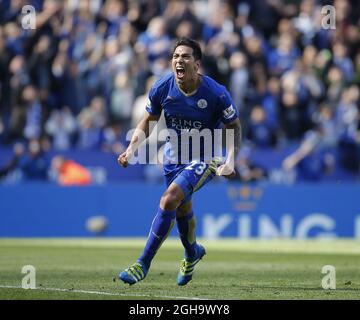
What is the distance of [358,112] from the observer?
20750mm

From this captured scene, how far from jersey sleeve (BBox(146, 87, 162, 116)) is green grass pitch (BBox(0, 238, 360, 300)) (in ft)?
6.31

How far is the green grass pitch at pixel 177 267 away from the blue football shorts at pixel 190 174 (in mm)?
1068

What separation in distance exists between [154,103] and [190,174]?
38.6 inches

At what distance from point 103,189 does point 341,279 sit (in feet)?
31.0

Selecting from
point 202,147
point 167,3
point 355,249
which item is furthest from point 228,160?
point 167,3

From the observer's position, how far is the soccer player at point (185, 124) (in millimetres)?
9945

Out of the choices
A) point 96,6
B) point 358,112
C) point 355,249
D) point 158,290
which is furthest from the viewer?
point 96,6

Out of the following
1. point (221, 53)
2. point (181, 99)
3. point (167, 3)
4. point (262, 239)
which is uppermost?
point (167, 3)

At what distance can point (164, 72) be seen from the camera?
68.6 ft

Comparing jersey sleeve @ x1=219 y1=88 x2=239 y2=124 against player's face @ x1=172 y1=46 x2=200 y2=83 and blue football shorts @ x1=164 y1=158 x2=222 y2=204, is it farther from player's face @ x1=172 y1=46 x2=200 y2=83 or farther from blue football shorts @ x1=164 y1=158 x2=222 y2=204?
blue football shorts @ x1=164 y1=158 x2=222 y2=204

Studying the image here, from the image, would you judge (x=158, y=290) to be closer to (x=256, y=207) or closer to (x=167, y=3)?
(x=256, y=207)

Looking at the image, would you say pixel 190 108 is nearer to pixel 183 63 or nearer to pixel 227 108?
pixel 227 108

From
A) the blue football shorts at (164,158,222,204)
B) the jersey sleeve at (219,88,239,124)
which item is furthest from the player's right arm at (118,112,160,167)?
the jersey sleeve at (219,88,239,124)

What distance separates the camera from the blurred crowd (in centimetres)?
2056
